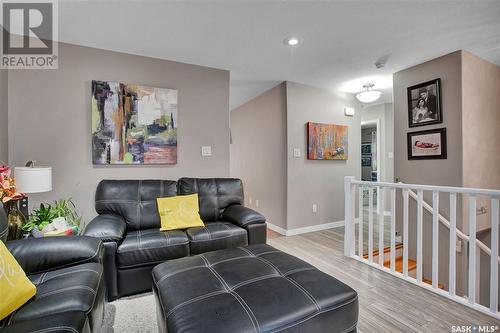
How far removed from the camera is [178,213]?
2.35 metres

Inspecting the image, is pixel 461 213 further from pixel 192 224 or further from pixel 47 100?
pixel 47 100

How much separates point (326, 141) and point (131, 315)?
11.4ft

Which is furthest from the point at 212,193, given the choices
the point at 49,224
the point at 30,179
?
the point at 30,179

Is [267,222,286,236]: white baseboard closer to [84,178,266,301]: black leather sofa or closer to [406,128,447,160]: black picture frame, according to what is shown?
[84,178,266,301]: black leather sofa

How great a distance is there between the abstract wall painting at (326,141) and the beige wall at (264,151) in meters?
0.47

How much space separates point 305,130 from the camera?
3850 mm

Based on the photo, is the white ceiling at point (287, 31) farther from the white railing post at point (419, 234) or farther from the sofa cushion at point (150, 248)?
the sofa cushion at point (150, 248)

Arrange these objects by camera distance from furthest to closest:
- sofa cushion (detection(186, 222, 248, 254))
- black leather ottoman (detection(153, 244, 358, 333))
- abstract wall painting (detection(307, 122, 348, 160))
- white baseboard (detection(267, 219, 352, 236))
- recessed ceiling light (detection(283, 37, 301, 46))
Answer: abstract wall painting (detection(307, 122, 348, 160))
white baseboard (detection(267, 219, 352, 236))
recessed ceiling light (detection(283, 37, 301, 46))
sofa cushion (detection(186, 222, 248, 254))
black leather ottoman (detection(153, 244, 358, 333))

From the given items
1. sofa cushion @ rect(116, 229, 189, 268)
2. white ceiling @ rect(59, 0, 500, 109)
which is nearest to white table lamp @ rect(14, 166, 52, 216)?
sofa cushion @ rect(116, 229, 189, 268)

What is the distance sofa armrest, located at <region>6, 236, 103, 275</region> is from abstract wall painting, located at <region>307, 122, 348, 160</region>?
318 cm

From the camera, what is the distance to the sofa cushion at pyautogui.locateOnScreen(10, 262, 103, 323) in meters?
0.99

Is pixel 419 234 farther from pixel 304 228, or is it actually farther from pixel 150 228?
pixel 150 228

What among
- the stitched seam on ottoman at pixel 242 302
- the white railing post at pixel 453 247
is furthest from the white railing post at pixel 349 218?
the stitched seam on ottoman at pixel 242 302

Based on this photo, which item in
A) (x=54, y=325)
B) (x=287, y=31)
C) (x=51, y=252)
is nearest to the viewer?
(x=54, y=325)
